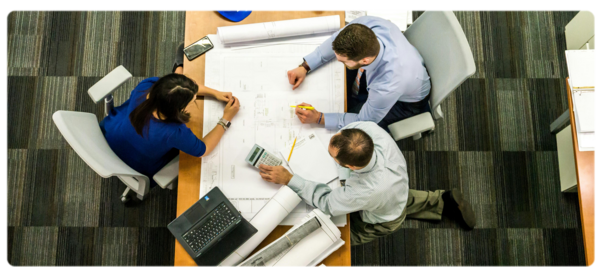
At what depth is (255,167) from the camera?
5.03ft

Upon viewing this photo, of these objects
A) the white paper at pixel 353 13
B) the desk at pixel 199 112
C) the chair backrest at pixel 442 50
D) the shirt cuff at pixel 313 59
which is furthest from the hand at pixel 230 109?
the chair backrest at pixel 442 50

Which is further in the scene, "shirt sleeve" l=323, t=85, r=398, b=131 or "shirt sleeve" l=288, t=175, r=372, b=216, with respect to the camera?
"shirt sleeve" l=323, t=85, r=398, b=131

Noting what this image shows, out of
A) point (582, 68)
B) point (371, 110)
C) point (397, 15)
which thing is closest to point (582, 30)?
point (582, 68)

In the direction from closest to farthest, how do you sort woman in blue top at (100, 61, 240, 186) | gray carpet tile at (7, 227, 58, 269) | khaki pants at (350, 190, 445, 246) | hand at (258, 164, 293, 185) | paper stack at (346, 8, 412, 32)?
woman in blue top at (100, 61, 240, 186)
hand at (258, 164, 293, 185)
khaki pants at (350, 190, 445, 246)
paper stack at (346, 8, 412, 32)
gray carpet tile at (7, 227, 58, 269)

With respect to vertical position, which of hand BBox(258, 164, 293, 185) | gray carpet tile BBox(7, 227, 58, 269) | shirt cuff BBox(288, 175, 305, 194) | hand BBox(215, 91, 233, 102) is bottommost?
gray carpet tile BBox(7, 227, 58, 269)

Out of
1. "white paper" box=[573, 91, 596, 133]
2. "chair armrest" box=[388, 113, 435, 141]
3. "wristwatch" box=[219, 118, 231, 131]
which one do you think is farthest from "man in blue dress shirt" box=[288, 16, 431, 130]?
"white paper" box=[573, 91, 596, 133]

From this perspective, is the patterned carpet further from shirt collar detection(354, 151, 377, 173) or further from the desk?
shirt collar detection(354, 151, 377, 173)

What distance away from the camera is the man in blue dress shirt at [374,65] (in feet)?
4.83

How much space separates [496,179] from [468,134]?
1.08 ft

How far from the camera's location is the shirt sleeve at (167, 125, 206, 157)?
4.68ft

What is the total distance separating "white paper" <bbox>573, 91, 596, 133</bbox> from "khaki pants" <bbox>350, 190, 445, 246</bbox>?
2.43 feet

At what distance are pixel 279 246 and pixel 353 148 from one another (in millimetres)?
450

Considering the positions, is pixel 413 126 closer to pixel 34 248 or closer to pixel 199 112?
pixel 199 112

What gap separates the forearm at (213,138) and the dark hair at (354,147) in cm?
49
